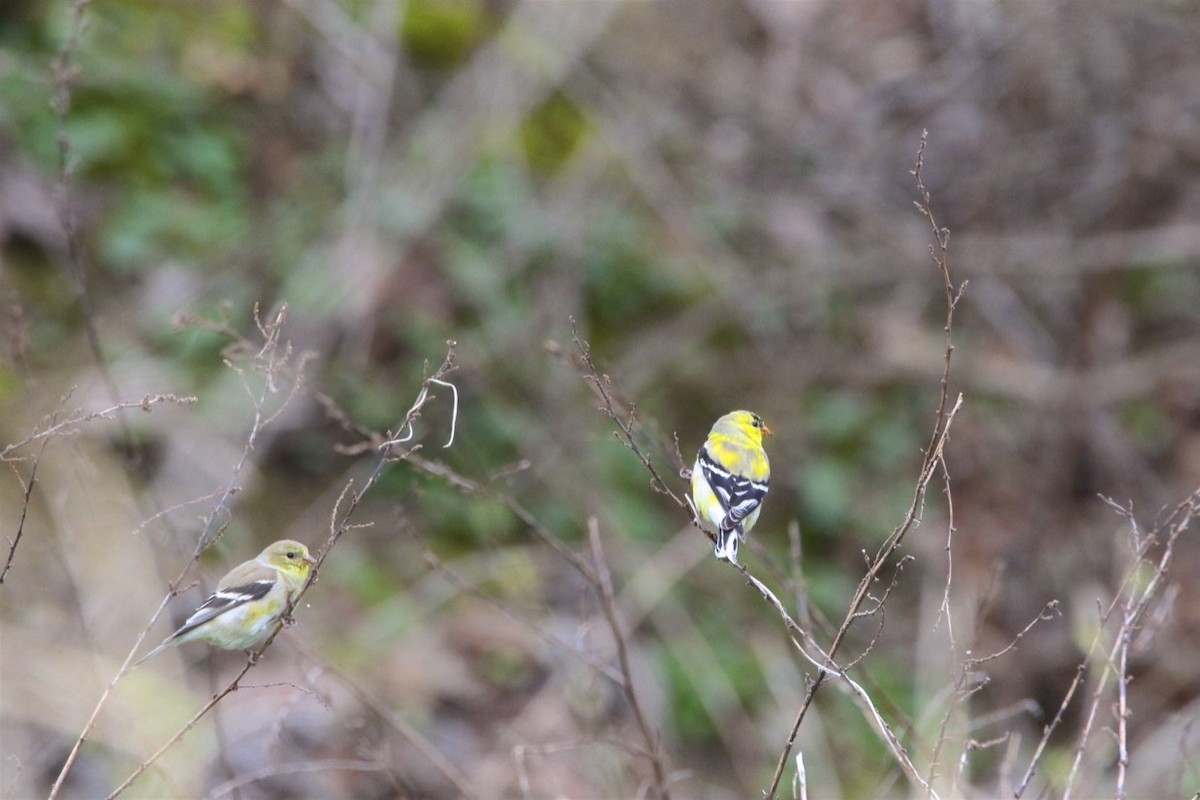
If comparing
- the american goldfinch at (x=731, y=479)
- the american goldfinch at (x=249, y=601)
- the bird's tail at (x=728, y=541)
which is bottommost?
the american goldfinch at (x=731, y=479)

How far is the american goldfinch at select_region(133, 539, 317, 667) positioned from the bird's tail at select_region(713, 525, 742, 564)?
3.89 ft

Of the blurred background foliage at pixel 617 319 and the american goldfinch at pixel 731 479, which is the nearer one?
the american goldfinch at pixel 731 479

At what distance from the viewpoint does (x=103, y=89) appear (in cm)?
787

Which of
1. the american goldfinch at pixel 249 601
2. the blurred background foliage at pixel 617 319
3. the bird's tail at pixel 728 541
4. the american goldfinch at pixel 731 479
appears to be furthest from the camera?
the blurred background foliage at pixel 617 319

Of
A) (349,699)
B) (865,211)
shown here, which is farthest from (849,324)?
(349,699)

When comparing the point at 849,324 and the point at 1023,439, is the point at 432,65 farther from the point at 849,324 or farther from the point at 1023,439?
the point at 1023,439

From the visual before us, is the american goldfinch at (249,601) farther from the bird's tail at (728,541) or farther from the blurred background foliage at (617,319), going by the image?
the blurred background foliage at (617,319)

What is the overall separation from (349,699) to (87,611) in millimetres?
1347

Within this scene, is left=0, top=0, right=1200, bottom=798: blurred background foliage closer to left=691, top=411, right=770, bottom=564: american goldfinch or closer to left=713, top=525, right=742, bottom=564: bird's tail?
left=691, top=411, right=770, bottom=564: american goldfinch

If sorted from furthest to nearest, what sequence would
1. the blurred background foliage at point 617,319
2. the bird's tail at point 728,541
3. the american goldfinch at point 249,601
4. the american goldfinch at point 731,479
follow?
the blurred background foliage at point 617,319 → the american goldfinch at point 731,479 → the bird's tail at point 728,541 → the american goldfinch at point 249,601

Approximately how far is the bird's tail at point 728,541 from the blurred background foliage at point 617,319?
2.42 metres

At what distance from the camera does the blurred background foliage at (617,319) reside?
6.77 m

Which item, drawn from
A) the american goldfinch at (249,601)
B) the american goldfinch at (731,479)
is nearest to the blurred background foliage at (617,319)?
the american goldfinch at (731,479)

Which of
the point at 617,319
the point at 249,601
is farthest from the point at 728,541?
the point at 617,319
